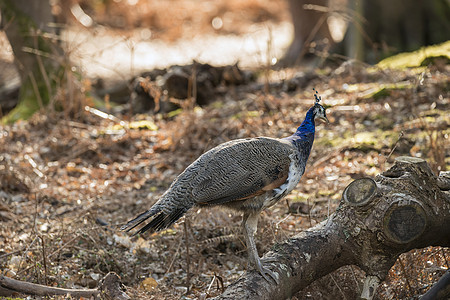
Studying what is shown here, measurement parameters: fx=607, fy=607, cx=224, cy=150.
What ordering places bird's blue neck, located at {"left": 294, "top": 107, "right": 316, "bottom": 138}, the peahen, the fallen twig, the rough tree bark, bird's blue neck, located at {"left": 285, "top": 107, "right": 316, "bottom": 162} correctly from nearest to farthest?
the rough tree bark → the fallen twig → the peahen → bird's blue neck, located at {"left": 285, "top": 107, "right": 316, "bottom": 162} → bird's blue neck, located at {"left": 294, "top": 107, "right": 316, "bottom": 138}

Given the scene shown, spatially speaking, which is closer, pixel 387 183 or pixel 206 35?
pixel 387 183

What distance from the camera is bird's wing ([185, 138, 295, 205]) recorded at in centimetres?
412

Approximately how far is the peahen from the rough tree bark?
10.3 inches

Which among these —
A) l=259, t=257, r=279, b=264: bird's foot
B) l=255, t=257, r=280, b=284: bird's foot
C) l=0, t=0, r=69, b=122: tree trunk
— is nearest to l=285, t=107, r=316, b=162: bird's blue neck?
l=259, t=257, r=279, b=264: bird's foot

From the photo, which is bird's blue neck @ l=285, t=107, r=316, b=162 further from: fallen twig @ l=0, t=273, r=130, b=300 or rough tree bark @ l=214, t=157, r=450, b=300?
fallen twig @ l=0, t=273, r=130, b=300

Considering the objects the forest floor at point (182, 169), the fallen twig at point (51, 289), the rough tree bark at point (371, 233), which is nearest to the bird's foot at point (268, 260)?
the rough tree bark at point (371, 233)

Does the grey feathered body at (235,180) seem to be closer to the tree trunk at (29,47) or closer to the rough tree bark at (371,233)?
the rough tree bark at (371,233)

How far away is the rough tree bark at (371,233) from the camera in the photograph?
3.70 meters

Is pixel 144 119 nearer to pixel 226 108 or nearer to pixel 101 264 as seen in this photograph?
pixel 226 108

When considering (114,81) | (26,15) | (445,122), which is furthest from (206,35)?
(445,122)

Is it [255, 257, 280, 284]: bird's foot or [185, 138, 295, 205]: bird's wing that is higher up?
[185, 138, 295, 205]: bird's wing

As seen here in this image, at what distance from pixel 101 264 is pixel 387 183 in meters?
2.51

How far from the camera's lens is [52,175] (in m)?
7.36

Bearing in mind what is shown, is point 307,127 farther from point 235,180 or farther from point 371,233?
point 371,233
